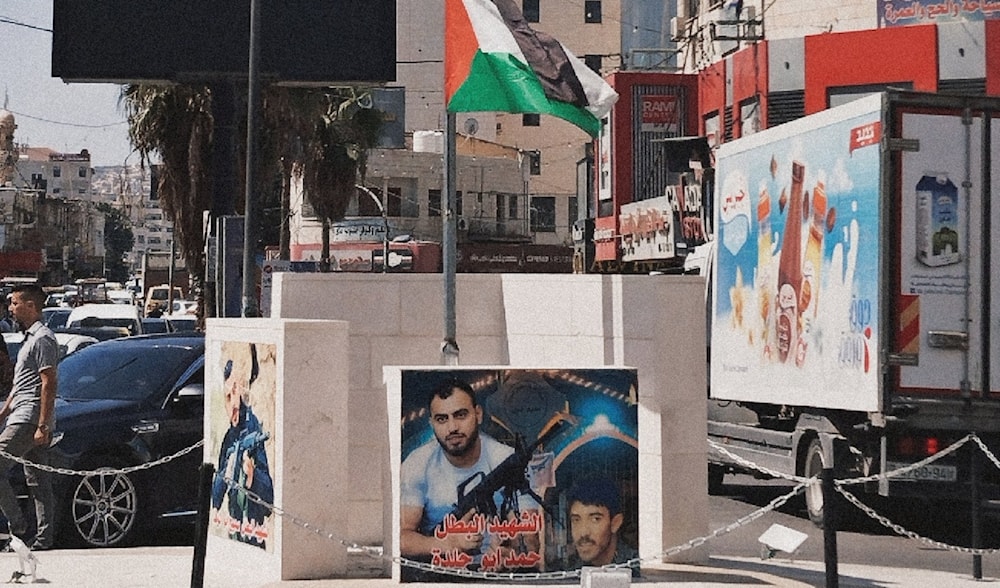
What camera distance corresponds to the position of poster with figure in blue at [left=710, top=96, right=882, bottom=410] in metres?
14.3

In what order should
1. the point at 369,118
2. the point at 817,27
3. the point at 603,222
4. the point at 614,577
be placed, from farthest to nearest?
the point at 603,222 → the point at 369,118 → the point at 817,27 → the point at 614,577

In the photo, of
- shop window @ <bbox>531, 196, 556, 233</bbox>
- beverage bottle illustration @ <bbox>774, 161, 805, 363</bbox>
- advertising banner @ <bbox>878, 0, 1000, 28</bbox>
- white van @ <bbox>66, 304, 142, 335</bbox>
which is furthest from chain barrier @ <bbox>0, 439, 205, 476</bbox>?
shop window @ <bbox>531, 196, 556, 233</bbox>

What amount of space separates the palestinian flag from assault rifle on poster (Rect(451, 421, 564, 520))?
2774 millimetres

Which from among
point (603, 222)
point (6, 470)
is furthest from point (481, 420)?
point (603, 222)

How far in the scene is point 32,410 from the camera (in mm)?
13000

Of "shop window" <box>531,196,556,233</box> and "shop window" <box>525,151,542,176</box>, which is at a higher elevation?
"shop window" <box>525,151,542,176</box>

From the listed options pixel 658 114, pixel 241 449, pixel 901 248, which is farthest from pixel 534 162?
pixel 241 449

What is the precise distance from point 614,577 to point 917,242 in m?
5.64

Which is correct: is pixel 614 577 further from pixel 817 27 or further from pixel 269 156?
pixel 817 27

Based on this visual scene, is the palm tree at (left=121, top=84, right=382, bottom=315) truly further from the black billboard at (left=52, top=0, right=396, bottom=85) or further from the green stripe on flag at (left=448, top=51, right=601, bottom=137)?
the green stripe on flag at (left=448, top=51, right=601, bottom=137)

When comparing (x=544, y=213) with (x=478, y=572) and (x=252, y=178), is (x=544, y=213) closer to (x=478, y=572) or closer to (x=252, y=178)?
(x=252, y=178)

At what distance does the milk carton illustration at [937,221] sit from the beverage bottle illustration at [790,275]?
168 centimetres

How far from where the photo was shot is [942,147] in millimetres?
14188

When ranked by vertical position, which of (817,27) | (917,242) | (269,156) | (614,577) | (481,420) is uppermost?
(817,27)
